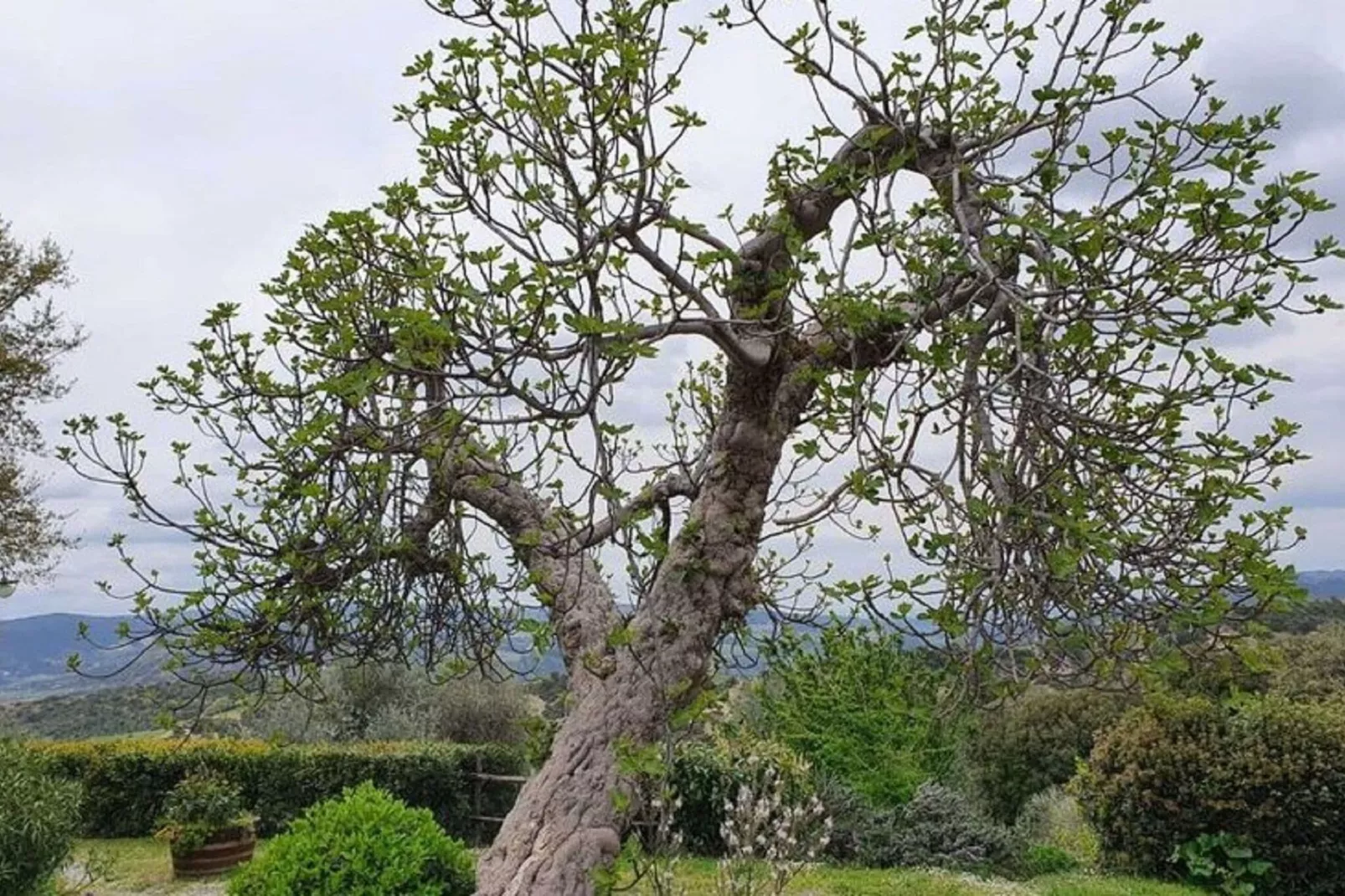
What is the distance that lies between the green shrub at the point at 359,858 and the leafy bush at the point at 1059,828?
7272 mm

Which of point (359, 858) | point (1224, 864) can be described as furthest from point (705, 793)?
point (359, 858)

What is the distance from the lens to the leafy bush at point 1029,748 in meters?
14.7

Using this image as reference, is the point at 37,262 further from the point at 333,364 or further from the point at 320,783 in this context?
the point at 333,364

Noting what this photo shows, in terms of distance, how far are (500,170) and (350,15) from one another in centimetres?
189

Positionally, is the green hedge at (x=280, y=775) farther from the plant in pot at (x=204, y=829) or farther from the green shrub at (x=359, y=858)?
the green shrub at (x=359, y=858)

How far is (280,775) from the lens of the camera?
12.5m

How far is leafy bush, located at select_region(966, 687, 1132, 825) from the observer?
14.7 meters

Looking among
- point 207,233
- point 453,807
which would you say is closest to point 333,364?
point 207,233

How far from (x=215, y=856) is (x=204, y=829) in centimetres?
40

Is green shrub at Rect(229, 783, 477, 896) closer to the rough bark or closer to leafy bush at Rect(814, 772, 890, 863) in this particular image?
the rough bark

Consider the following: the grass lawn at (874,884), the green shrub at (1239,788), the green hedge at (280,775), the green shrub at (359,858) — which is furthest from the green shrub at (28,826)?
the green shrub at (1239,788)

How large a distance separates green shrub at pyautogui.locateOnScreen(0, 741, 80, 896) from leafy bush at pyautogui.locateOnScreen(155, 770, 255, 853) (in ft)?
13.3

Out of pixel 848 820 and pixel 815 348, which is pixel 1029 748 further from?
pixel 815 348

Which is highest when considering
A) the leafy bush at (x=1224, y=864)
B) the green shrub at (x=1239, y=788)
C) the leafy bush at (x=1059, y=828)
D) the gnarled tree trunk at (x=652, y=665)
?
the gnarled tree trunk at (x=652, y=665)
